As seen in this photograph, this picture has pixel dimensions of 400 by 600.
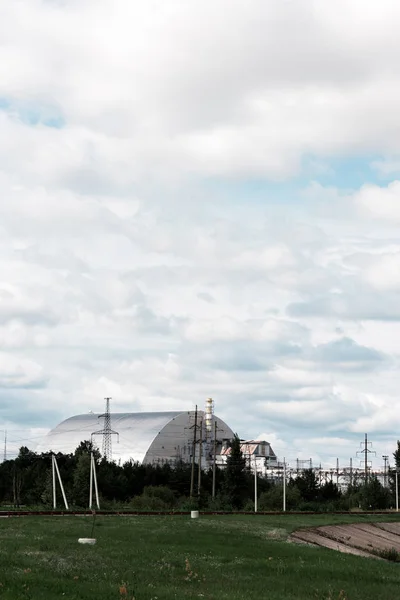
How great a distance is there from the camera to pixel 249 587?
26.9 m

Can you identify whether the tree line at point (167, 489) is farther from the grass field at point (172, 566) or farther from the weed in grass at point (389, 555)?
the grass field at point (172, 566)

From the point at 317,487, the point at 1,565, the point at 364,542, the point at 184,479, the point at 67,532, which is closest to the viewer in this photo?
the point at 1,565

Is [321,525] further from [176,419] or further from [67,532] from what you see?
[176,419]

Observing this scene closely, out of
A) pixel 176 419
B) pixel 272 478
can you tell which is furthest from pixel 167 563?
pixel 272 478

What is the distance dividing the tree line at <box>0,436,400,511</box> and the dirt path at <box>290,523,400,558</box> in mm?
19909

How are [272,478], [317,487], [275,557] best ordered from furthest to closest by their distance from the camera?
[272,478], [317,487], [275,557]

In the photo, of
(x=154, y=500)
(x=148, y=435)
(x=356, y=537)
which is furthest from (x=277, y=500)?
(x=148, y=435)

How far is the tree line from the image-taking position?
98.5 metres

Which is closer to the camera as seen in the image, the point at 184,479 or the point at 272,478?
the point at 184,479

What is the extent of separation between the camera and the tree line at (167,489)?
98.5 metres

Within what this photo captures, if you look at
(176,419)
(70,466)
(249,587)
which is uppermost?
(176,419)

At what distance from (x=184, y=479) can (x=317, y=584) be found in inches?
4618

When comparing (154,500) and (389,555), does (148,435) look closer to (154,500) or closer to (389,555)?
(154,500)

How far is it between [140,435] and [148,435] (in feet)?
6.14
